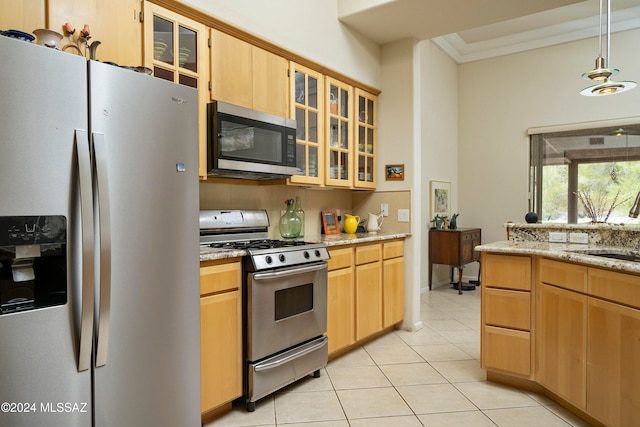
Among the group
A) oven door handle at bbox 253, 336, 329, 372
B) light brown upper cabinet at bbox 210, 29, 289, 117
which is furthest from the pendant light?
oven door handle at bbox 253, 336, 329, 372

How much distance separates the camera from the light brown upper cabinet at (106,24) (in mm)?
1724

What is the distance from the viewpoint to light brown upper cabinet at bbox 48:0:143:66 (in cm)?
172

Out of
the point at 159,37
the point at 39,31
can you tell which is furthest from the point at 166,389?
the point at 159,37

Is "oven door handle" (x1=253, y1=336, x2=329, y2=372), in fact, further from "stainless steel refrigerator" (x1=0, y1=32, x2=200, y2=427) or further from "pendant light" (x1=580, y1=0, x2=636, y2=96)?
"pendant light" (x1=580, y1=0, x2=636, y2=96)

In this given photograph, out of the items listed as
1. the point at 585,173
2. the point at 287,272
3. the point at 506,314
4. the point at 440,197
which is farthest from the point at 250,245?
the point at 585,173

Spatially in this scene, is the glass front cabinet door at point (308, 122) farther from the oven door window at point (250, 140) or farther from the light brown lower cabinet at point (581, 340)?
the light brown lower cabinet at point (581, 340)

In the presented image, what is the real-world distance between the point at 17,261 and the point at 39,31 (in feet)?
2.80

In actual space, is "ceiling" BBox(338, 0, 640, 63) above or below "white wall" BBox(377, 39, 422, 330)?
above

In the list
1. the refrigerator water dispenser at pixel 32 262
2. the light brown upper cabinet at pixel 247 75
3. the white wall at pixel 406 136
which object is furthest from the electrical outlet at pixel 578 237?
the refrigerator water dispenser at pixel 32 262

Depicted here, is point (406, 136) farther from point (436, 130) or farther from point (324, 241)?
point (436, 130)

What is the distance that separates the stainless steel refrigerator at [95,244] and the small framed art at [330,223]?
6.24ft

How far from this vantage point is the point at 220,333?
7.06 feet

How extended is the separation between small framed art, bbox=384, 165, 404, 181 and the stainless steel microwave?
51.2 inches

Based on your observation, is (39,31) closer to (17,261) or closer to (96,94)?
(96,94)
